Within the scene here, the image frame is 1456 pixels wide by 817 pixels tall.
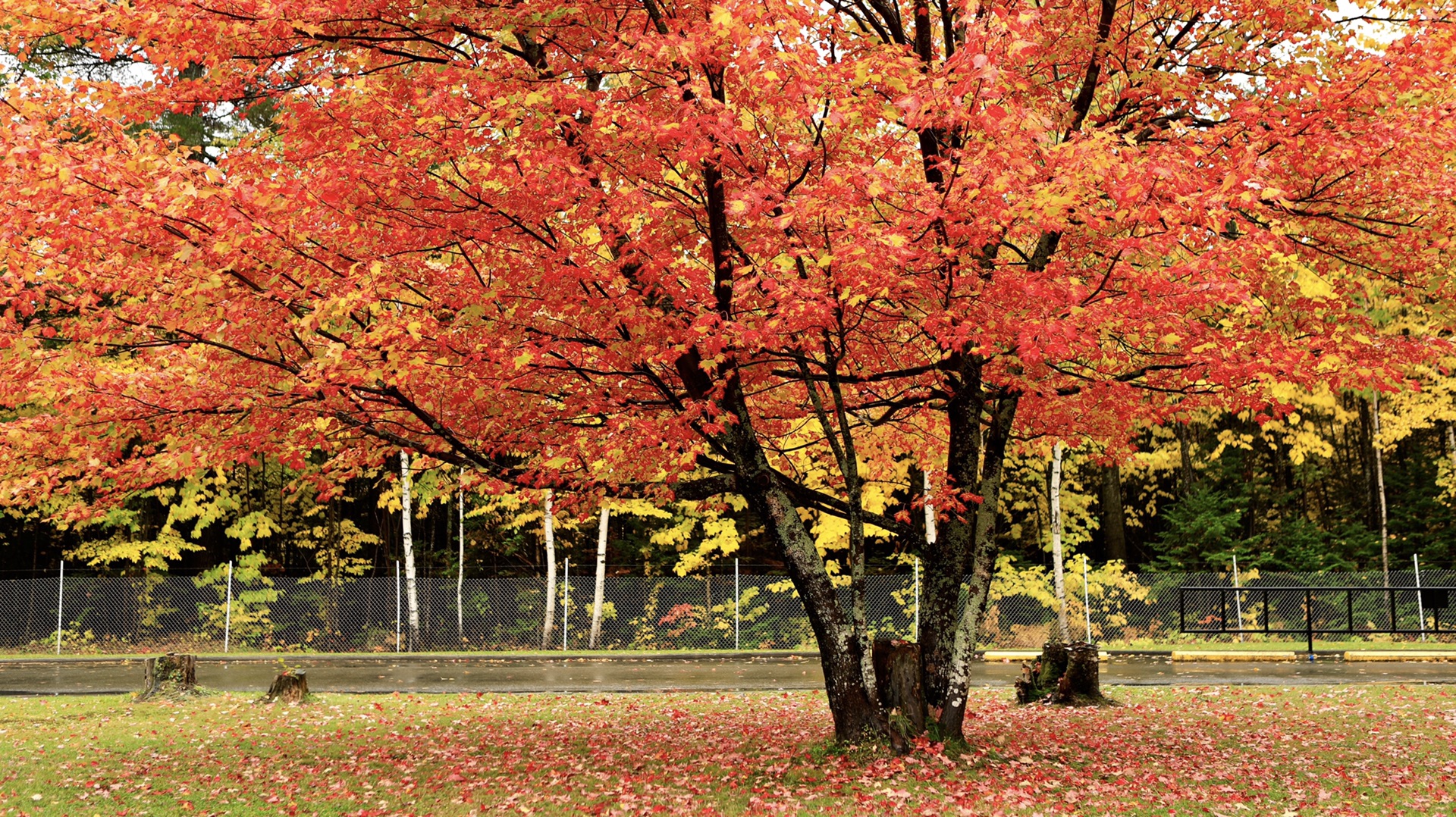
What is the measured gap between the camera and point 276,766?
8438 millimetres

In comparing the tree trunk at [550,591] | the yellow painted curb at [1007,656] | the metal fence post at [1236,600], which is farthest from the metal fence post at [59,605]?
the metal fence post at [1236,600]

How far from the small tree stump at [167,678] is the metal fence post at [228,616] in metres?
9.10

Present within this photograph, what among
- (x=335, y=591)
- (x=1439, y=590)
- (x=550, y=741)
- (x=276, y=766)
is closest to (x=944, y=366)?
(x=550, y=741)

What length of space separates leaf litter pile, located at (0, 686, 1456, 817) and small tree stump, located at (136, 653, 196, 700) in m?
0.51

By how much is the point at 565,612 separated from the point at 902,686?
1402 centimetres

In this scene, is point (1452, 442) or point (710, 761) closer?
point (710, 761)

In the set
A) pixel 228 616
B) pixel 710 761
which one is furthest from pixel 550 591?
pixel 710 761

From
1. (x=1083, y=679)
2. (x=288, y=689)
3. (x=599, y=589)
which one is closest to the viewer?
(x=1083, y=679)

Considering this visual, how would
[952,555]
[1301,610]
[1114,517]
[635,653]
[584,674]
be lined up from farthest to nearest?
1. [1114,517]
2. [1301,610]
3. [635,653]
4. [584,674]
5. [952,555]

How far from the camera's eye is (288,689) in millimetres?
12242

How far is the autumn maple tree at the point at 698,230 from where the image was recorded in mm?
6379

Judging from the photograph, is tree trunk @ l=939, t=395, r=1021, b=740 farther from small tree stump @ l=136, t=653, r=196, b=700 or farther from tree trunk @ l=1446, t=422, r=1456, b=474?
tree trunk @ l=1446, t=422, r=1456, b=474

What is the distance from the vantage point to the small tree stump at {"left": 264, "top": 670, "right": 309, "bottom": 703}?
40.0 ft

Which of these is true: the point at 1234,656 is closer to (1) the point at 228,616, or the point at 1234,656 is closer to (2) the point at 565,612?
(2) the point at 565,612
